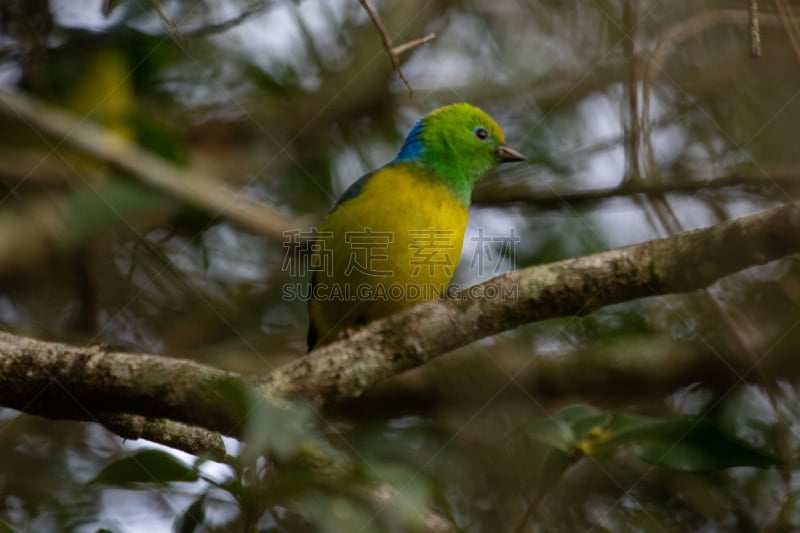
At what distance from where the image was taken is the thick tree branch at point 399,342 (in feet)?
8.68

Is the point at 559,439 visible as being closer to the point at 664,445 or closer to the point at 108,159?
the point at 664,445

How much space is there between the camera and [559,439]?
2402 mm

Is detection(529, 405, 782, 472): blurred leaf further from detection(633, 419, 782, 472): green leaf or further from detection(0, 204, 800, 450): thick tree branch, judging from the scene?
detection(0, 204, 800, 450): thick tree branch

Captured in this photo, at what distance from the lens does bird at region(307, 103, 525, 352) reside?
414 centimetres

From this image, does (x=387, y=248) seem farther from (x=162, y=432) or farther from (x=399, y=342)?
(x=162, y=432)

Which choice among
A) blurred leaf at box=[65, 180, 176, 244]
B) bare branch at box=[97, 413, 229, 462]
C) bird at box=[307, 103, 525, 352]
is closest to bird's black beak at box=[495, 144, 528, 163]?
bird at box=[307, 103, 525, 352]

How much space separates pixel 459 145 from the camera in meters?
4.87

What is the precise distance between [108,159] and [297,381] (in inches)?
53.5

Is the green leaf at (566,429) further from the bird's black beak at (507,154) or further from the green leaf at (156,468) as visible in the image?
the bird's black beak at (507,154)

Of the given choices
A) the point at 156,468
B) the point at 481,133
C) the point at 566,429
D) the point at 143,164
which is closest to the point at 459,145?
the point at 481,133

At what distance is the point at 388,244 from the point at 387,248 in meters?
0.02

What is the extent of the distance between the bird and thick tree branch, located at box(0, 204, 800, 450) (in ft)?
3.65

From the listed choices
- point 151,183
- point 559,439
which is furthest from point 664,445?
point 151,183

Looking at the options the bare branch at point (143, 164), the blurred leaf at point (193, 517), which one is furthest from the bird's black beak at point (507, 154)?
the blurred leaf at point (193, 517)
